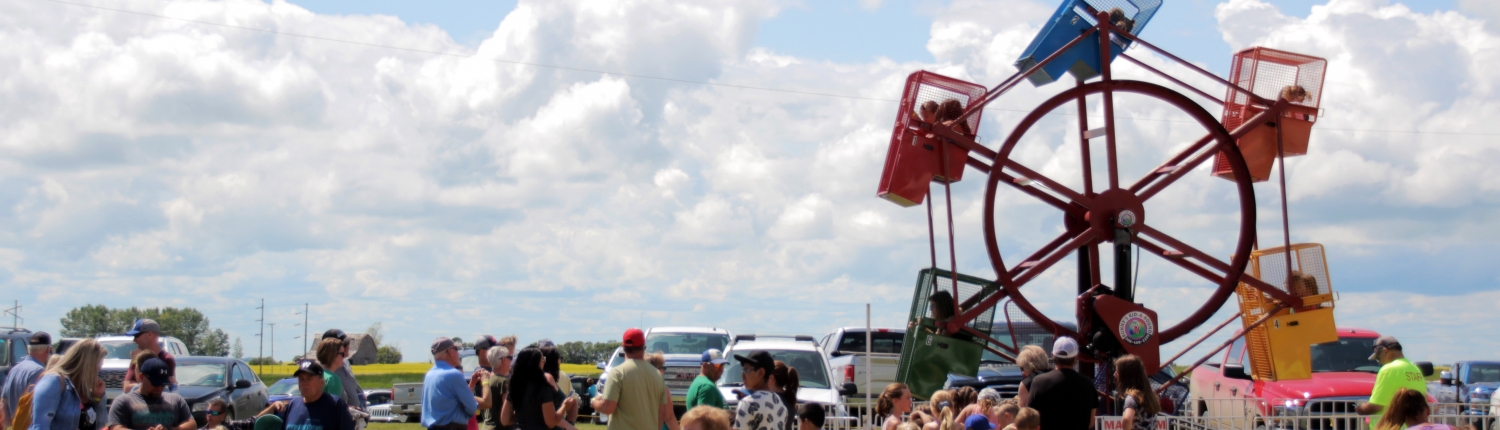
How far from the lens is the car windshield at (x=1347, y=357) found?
47.8 feet

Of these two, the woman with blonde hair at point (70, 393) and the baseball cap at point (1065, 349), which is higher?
the baseball cap at point (1065, 349)

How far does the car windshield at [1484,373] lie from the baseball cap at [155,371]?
69.6ft

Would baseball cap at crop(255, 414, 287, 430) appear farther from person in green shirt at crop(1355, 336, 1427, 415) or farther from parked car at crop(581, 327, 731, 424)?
parked car at crop(581, 327, 731, 424)

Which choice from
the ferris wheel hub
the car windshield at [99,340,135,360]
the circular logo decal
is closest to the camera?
the circular logo decal

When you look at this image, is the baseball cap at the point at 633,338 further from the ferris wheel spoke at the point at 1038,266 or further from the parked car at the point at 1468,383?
the parked car at the point at 1468,383

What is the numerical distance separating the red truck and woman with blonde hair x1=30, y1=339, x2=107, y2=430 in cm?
911

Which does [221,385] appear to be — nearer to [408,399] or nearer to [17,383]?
[408,399]

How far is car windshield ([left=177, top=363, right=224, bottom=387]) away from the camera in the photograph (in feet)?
52.9

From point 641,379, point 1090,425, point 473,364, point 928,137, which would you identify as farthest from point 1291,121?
point 473,364

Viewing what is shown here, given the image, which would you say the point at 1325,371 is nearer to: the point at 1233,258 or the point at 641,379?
the point at 1233,258

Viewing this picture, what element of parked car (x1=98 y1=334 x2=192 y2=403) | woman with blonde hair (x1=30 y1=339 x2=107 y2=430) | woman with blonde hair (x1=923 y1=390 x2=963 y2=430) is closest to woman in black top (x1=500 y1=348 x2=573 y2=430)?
woman with blonde hair (x1=923 y1=390 x2=963 y2=430)

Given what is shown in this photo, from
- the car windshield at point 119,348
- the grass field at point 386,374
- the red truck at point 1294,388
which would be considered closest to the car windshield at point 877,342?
the red truck at point 1294,388

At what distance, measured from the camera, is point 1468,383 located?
68.5 ft

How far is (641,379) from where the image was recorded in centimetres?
759
